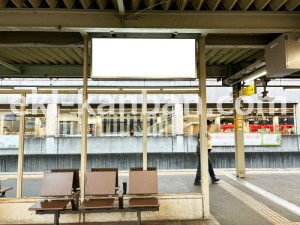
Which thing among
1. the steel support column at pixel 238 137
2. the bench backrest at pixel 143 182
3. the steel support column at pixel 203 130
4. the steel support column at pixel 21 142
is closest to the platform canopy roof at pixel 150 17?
the steel support column at pixel 203 130

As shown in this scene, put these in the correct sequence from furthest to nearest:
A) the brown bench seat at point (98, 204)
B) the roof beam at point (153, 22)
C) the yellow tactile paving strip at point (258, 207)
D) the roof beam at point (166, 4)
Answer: the yellow tactile paving strip at point (258, 207) < the roof beam at point (153, 22) < the roof beam at point (166, 4) < the brown bench seat at point (98, 204)

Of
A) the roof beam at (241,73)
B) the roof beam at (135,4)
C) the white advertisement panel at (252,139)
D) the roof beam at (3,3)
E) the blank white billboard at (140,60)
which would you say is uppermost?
the roof beam at (3,3)

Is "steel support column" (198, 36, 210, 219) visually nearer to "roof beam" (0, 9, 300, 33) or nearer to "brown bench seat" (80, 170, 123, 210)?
"roof beam" (0, 9, 300, 33)

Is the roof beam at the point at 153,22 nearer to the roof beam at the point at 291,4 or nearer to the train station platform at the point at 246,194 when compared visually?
the roof beam at the point at 291,4

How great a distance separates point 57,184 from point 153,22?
3.00 metres

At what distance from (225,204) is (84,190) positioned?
9.39 feet

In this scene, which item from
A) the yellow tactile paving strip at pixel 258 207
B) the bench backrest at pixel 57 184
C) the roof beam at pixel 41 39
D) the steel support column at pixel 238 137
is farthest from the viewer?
the steel support column at pixel 238 137

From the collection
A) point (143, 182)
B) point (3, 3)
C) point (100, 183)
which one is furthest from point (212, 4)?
point (100, 183)

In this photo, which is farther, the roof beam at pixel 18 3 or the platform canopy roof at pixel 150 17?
the platform canopy roof at pixel 150 17

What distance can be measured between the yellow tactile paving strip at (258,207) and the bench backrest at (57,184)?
11.0ft

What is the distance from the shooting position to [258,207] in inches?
205

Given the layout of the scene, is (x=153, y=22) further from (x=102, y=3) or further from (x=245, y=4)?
(x=245, y=4)

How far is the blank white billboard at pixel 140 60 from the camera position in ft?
14.1

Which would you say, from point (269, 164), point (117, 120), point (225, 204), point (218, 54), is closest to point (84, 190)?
point (225, 204)
